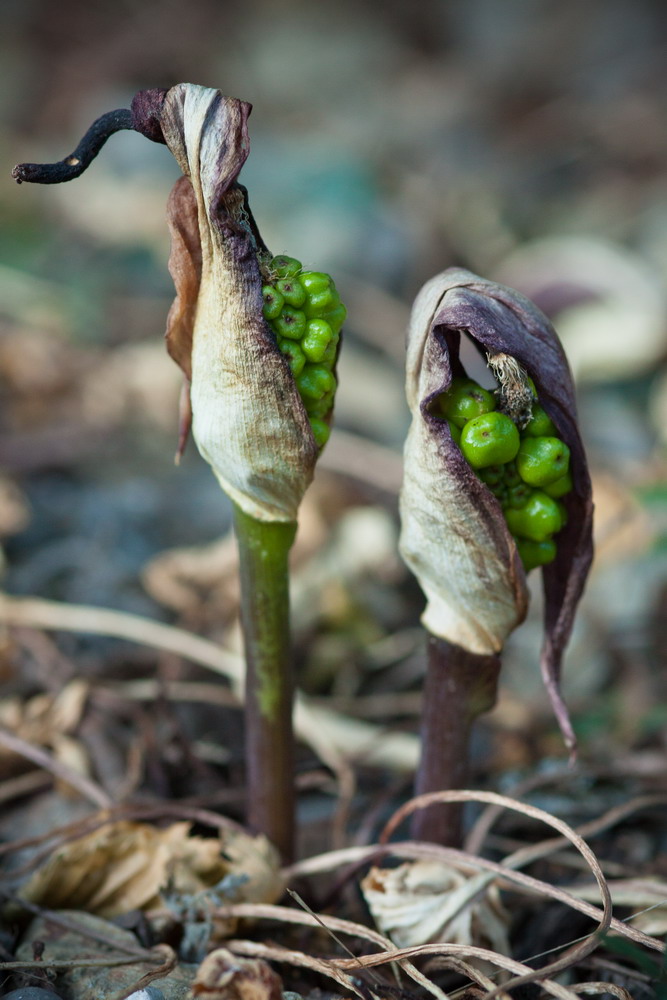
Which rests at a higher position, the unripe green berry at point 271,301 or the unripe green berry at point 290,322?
the unripe green berry at point 271,301

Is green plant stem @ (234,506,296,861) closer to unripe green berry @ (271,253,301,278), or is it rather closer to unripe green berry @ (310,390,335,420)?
unripe green berry @ (310,390,335,420)

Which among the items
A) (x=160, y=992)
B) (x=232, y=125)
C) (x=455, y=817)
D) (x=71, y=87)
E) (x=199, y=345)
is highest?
(x=71, y=87)

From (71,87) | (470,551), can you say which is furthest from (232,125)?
(71,87)

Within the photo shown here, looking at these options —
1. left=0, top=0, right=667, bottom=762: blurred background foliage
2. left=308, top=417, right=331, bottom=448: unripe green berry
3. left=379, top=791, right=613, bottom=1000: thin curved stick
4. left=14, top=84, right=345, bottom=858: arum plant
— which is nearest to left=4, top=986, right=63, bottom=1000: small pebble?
left=379, top=791, right=613, bottom=1000: thin curved stick

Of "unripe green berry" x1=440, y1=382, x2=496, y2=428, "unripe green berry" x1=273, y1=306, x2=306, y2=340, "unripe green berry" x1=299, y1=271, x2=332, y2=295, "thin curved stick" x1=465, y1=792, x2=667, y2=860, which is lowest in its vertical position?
"thin curved stick" x1=465, y1=792, x2=667, y2=860

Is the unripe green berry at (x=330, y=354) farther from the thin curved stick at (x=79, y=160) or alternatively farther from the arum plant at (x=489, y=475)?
the thin curved stick at (x=79, y=160)

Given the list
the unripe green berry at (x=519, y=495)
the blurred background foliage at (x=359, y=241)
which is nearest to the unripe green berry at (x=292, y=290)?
the unripe green berry at (x=519, y=495)

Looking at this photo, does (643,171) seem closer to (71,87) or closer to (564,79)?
(564,79)
